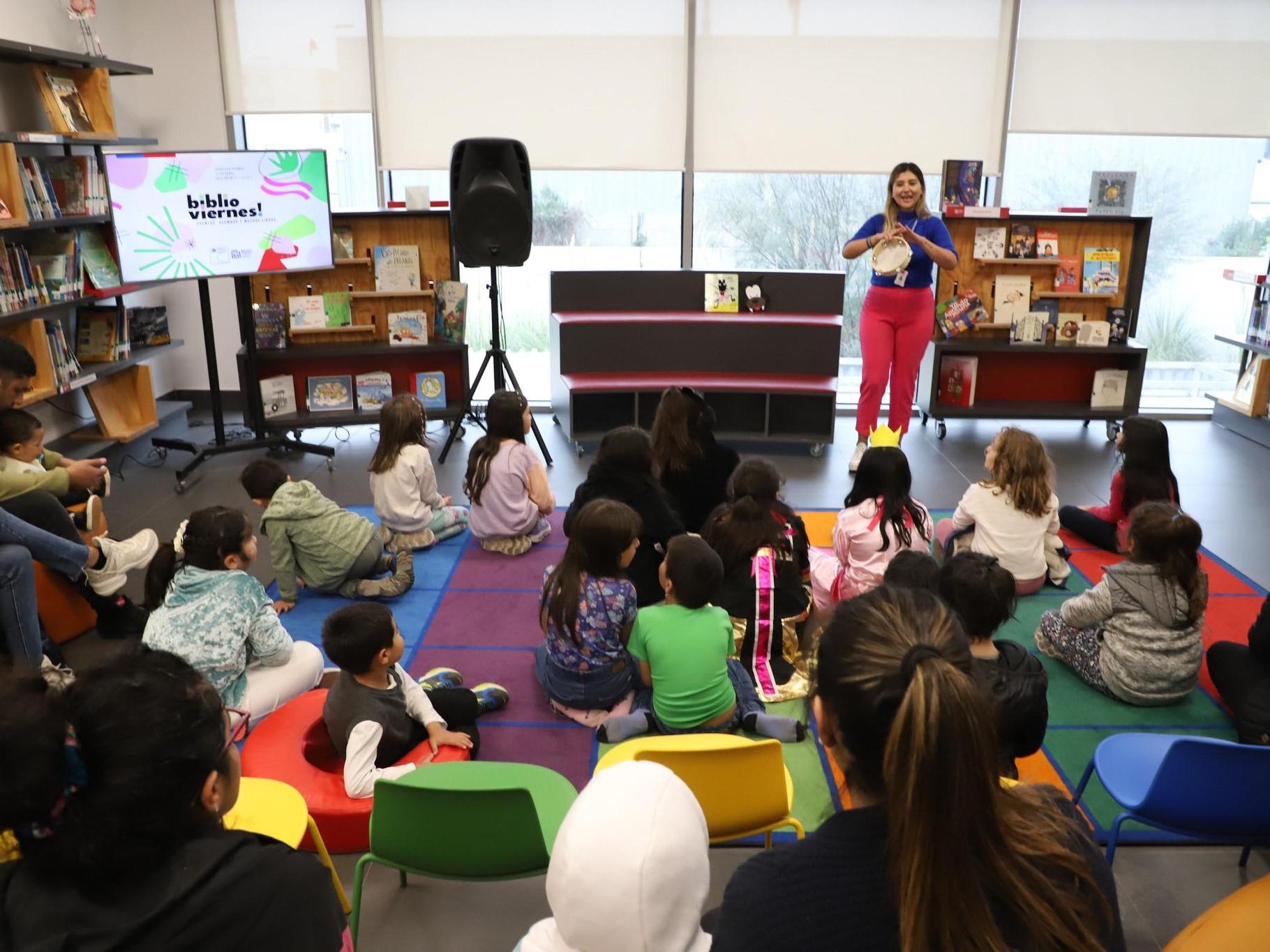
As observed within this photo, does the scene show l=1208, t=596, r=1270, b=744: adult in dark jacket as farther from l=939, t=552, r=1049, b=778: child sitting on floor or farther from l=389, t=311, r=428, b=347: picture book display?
l=389, t=311, r=428, b=347: picture book display

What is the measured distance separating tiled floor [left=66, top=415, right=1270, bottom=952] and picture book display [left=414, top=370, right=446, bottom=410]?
0.29 meters

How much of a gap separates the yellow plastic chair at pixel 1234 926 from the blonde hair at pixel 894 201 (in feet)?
13.9

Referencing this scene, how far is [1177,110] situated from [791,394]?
3091 mm

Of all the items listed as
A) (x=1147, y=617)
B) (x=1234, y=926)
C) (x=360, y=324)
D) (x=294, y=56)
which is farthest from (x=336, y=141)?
(x=1234, y=926)

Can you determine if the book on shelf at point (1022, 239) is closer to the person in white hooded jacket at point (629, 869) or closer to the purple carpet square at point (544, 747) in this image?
the purple carpet square at point (544, 747)

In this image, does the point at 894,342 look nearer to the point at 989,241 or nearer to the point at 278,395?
the point at 989,241

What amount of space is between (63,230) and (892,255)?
14.5 feet

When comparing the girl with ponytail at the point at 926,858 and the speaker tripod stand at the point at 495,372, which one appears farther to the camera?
the speaker tripod stand at the point at 495,372

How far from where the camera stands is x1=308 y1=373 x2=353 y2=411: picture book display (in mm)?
6418

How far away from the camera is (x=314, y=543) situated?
403cm

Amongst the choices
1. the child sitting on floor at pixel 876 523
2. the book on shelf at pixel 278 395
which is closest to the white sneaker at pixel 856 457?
the child sitting on floor at pixel 876 523

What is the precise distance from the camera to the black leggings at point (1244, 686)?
2.91 m

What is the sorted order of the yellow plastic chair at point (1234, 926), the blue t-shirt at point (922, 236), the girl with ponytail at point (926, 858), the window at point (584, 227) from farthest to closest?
the window at point (584, 227), the blue t-shirt at point (922, 236), the yellow plastic chair at point (1234, 926), the girl with ponytail at point (926, 858)

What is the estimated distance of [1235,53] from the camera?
650 centimetres
